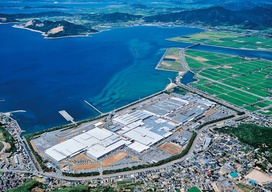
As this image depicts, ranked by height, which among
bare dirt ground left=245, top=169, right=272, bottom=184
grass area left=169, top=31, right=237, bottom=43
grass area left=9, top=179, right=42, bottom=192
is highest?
grass area left=9, top=179, right=42, bottom=192

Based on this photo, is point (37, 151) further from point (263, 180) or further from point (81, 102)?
point (263, 180)

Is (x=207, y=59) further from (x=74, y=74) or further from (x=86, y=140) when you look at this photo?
(x=86, y=140)

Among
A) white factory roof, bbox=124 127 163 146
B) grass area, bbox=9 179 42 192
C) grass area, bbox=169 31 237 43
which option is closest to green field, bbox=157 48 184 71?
grass area, bbox=169 31 237 43

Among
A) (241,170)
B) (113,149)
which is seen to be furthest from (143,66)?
(241,170)

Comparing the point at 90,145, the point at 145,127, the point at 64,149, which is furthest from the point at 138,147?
the point at 64,149

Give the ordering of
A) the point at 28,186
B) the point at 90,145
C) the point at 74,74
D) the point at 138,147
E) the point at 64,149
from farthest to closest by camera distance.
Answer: the point at 74,74 < the point at 90,145 < the point at 138,147 < the point at 64,149 < the point at 28,186

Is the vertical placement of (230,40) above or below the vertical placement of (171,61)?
above

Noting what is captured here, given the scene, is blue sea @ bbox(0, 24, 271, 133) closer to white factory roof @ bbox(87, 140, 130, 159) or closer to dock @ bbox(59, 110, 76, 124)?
dock @ bbox(59, 110, 76, 124)
